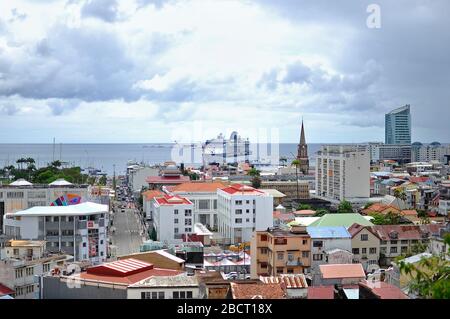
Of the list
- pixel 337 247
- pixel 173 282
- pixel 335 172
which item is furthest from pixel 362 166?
pixel 173 282

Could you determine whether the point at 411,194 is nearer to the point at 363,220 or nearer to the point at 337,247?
the point at 363,220

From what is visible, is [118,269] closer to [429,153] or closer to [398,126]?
[398,126]

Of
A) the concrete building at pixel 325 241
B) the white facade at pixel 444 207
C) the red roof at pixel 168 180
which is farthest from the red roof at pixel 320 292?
the red roof at pixel 168 180

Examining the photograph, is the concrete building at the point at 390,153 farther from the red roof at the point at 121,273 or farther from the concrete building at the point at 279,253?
the red roof at the point at 121,273

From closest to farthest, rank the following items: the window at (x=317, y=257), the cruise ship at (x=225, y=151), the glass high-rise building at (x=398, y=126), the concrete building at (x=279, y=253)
→ the concrete building at (x=279, y=253) → the window at (x=317, y=257) → the glass high-rise building at (x=398, y=126) → the cruise ship at (x=225, y=151)

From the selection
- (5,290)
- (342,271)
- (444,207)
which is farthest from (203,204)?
(5,290)
